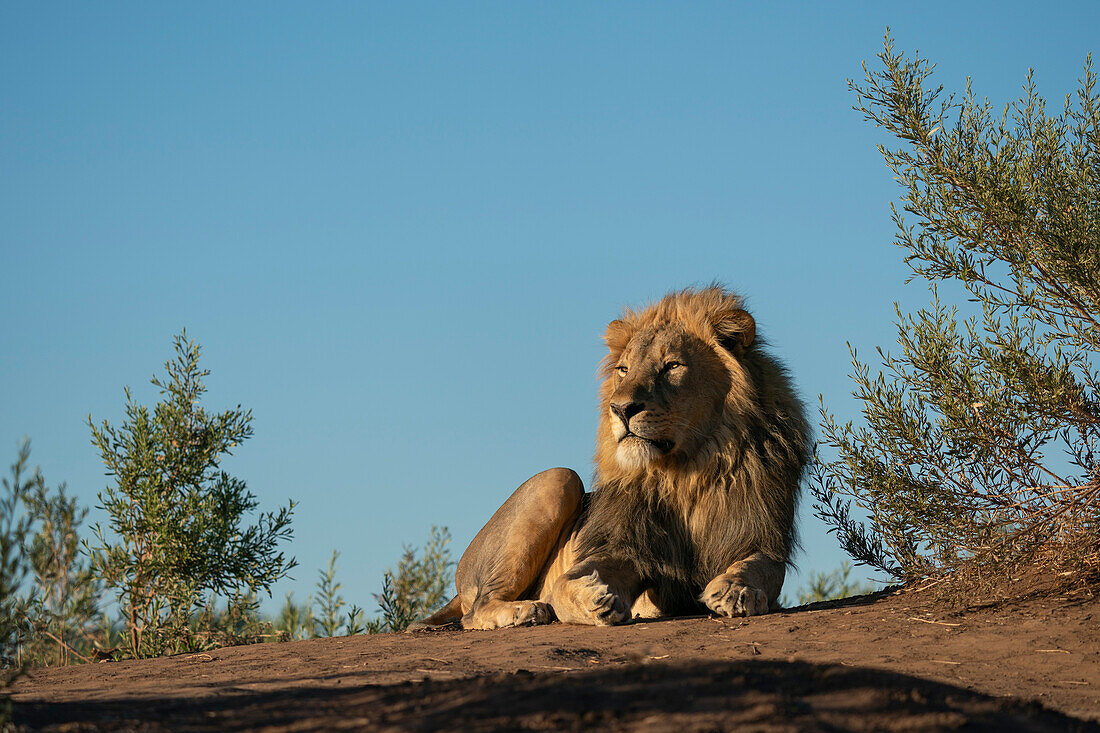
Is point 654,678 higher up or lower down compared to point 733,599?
lower down

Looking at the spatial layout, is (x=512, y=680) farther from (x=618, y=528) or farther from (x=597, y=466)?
(x=597, y=466)

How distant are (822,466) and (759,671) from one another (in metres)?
3.61

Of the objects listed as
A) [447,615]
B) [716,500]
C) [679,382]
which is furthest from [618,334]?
[447,615]

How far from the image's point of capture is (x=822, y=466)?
733 centimetres

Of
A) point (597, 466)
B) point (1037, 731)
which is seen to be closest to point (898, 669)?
point (1037, 731)

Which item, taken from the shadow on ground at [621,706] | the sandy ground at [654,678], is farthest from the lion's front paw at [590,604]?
the shadow on ground at [621,706]

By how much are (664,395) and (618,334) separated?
2.84 ft

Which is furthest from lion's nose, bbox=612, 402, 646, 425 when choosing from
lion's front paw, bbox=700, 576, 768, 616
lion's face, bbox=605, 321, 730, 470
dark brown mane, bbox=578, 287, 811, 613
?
lion's front paw, bbox=700, 576, 768, 616

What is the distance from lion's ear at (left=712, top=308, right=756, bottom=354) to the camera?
24.5 feet

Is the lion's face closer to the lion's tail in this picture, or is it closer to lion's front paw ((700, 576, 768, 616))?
lion's front paw ((700, 576, 768, 616))

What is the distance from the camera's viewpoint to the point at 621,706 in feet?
11.3

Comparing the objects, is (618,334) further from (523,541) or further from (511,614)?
(511,614)

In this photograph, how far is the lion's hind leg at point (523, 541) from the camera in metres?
7.62

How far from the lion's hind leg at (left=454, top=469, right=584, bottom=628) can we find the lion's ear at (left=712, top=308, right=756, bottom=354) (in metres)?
1.56
